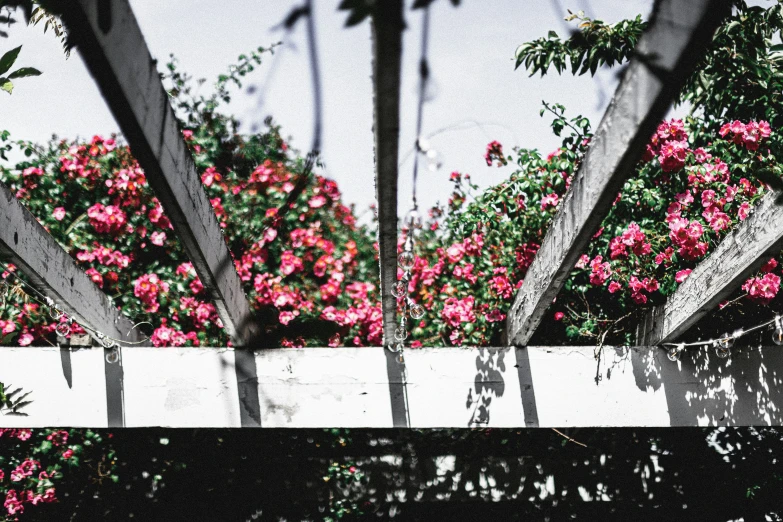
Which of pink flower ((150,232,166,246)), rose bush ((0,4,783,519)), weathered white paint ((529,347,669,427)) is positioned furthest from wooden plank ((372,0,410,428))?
pink flower ((150,232,166,246))

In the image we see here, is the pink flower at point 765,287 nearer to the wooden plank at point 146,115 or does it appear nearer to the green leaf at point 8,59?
the wooden plank at point 146,115

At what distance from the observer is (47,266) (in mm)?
1771

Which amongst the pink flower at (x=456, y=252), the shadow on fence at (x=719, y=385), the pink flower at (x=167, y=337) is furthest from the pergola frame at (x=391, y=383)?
the pink flower at (x=456, y=252)

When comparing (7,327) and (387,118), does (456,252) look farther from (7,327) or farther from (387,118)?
(387,118)

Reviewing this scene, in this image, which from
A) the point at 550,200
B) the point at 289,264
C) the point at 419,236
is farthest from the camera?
the point at 419,236

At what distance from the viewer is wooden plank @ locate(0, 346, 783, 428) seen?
7.71 feet

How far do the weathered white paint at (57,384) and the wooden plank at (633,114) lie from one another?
1.87 metres

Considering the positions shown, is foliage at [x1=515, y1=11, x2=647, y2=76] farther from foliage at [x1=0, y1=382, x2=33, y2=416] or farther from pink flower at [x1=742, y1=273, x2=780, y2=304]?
foliage at [x1=0, y1=382, x2=33, y2=416]

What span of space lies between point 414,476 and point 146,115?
2711 millimetres

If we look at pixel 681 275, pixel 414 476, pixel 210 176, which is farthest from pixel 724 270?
pixel 210 176

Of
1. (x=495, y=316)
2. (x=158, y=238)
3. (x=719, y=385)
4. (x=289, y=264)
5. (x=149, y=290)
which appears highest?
(x=158, y=238)

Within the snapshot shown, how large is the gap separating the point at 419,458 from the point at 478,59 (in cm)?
254

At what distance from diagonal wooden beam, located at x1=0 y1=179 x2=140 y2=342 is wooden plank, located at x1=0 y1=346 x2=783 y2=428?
33 centimetres

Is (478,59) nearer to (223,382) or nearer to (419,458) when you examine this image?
(223,382)
